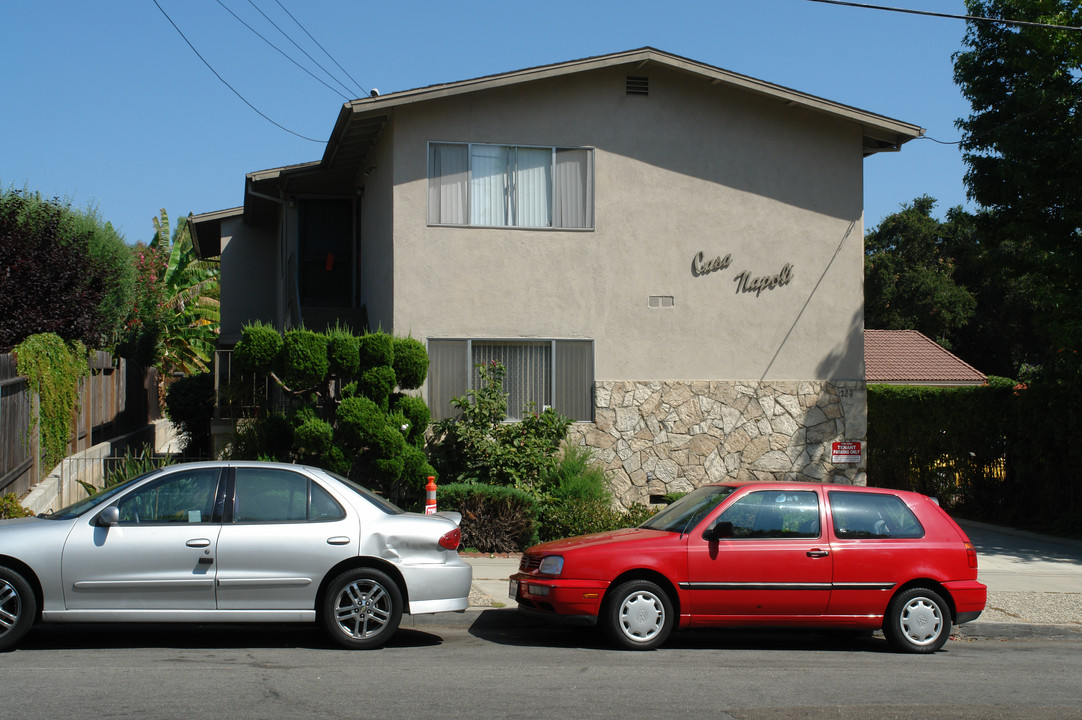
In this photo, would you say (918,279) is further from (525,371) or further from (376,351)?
(376,351)

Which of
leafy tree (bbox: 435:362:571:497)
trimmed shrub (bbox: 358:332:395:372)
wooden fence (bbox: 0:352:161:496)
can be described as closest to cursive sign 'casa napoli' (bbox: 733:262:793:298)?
leafy tree (bbox: 435:362:571:497)

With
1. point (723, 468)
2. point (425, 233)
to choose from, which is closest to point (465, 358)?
point (425, 233)

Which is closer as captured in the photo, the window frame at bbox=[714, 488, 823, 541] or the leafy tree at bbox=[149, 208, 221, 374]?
the window frame at bbox=[714, 488, 823, 541]

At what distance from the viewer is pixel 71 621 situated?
24.5 ft

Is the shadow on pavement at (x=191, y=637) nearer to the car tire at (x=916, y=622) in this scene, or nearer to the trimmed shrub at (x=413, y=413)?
the car tire at (x=916, y=622)

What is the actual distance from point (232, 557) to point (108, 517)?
98cm

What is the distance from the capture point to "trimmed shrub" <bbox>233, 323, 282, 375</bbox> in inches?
486

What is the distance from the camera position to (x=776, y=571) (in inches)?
334

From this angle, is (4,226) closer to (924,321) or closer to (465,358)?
(465,358)

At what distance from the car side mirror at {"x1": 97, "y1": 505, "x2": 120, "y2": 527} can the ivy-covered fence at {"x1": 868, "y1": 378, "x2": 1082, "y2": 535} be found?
14.3 metres

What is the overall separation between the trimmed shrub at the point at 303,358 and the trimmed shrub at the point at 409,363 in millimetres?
986

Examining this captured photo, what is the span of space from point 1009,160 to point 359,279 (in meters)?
11.8

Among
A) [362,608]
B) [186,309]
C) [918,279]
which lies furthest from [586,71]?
[918,279]

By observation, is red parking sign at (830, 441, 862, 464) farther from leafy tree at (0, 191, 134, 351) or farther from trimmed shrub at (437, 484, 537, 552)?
leafy tree at (0, 191, 134, 351)
